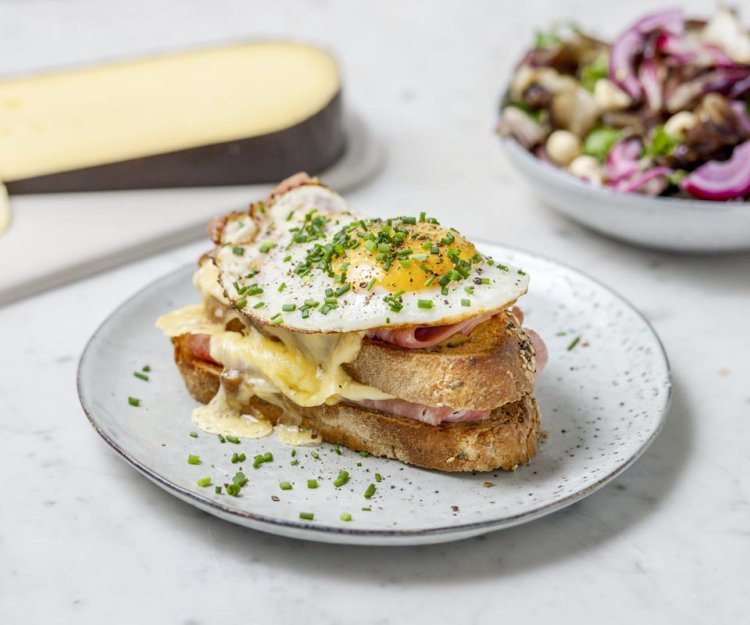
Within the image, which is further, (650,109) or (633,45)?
(633,45)

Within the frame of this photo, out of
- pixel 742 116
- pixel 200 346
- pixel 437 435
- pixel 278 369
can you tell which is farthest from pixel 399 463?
pixel 742 116

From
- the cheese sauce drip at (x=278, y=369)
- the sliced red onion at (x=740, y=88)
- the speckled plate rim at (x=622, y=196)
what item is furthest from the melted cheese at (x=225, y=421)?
the sliced red onion at (x=740, y=88)

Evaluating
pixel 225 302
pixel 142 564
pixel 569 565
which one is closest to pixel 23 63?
pixel 225 302

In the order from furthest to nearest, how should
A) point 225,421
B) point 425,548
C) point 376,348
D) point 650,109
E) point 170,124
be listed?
1. point 170,124
2. point 650,109
3. point 225,421
4. point 376,348
5. point 425,548

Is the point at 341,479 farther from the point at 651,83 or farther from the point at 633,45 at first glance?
the point at 633,45

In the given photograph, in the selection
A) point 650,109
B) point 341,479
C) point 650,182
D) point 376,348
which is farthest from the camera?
point 650,109
